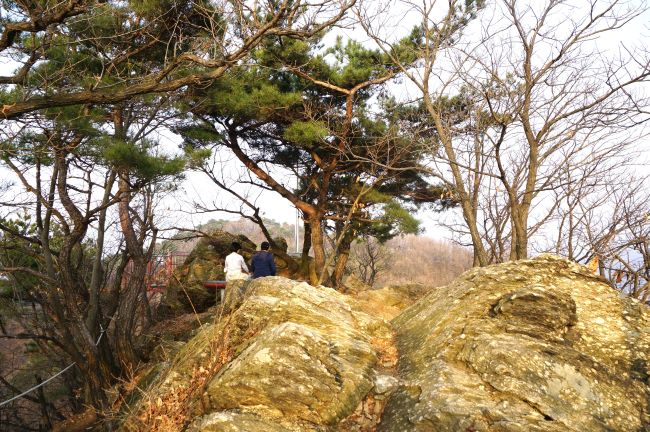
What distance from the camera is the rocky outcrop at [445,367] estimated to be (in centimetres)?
361

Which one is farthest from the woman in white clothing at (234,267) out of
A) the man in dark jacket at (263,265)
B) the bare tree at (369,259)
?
the bare tree at (369,259)

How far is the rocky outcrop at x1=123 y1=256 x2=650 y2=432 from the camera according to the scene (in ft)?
11.8

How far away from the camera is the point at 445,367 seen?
4.02m

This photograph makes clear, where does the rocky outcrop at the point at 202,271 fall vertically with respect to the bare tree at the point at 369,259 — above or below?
below

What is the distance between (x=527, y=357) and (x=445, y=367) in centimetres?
63

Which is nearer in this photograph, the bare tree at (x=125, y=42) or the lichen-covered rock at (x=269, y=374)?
the lichen-covered rock at (x=269, y=374)

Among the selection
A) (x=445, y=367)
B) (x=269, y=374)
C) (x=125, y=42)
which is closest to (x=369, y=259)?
(x=125, y=42)

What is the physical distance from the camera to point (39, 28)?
195 inches

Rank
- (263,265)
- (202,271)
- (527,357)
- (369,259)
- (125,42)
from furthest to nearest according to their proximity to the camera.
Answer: (369,259)
(202,271)
(263,265)
(125,42)
(527,357)

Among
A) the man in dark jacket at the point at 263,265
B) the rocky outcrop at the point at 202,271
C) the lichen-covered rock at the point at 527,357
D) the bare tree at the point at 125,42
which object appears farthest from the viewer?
the rocky outcrop at the point at 202,271

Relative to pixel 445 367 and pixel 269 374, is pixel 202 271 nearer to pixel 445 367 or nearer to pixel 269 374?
pixel 269 374

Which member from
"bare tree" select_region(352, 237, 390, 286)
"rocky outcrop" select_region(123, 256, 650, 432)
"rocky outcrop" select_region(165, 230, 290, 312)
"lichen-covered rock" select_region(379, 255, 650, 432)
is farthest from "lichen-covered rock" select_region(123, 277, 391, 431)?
"bare tree" select_region(352, 237, 390, 286)

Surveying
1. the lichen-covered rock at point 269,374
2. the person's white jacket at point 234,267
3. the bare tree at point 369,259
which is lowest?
the lichen-covered rock at point 269,374

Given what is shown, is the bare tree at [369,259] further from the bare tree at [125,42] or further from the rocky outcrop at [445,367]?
the rocky outcrop at [445,367]
